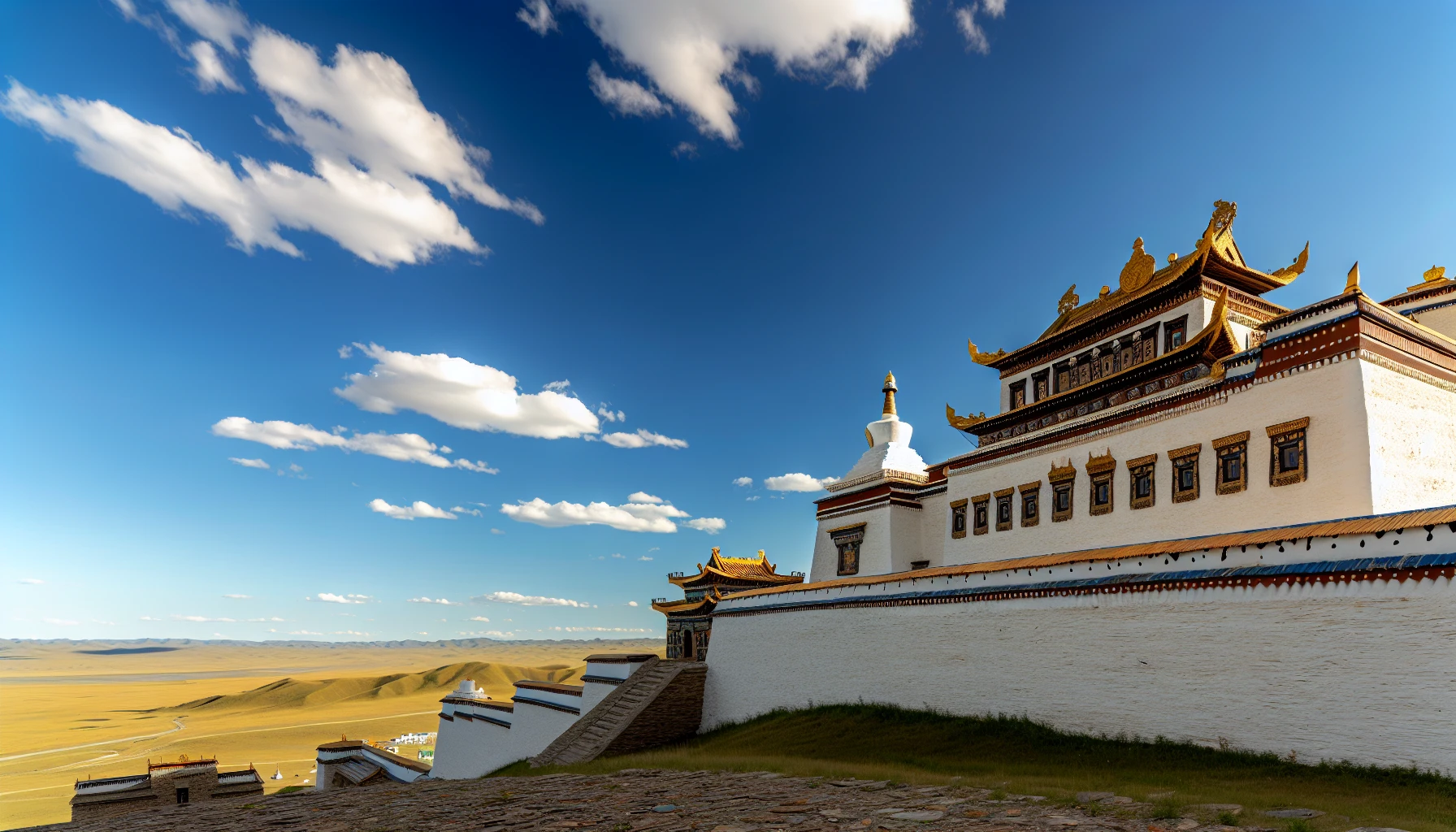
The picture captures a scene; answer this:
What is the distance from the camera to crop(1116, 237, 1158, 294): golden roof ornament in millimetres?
20891

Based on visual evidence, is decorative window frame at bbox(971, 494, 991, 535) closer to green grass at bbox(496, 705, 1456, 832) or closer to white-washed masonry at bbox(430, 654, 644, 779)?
green grass at bbox(496, 705, 1456, 832)

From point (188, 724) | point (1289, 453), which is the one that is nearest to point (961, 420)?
point (1289, 453)

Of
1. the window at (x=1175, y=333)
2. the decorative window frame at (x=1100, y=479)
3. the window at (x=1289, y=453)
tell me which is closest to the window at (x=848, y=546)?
the decorative window frame at (x=1100, y=479)

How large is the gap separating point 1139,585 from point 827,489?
56.4ft

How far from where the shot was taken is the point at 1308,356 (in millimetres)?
15250

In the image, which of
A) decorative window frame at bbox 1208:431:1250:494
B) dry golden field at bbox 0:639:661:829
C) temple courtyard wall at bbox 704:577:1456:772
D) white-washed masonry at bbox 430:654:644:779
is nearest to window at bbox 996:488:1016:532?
temple courtyard wall at bbox 704:577:1456:772

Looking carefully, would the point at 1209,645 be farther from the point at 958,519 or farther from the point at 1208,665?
the point at 958,519

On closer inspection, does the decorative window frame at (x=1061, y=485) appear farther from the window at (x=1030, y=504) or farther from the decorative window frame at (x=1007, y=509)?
the decorative window frame at (x=1007, y=509)

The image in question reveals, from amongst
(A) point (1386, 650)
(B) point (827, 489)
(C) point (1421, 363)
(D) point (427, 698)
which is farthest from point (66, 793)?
(C) point (1421, 363)

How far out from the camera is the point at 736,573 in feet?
115

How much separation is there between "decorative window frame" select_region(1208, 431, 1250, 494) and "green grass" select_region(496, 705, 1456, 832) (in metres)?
6.43

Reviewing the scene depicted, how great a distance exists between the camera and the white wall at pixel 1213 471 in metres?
14.3

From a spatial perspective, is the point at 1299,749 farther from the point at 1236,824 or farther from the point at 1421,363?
the point at 1421,363

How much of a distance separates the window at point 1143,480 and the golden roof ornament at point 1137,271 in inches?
214
